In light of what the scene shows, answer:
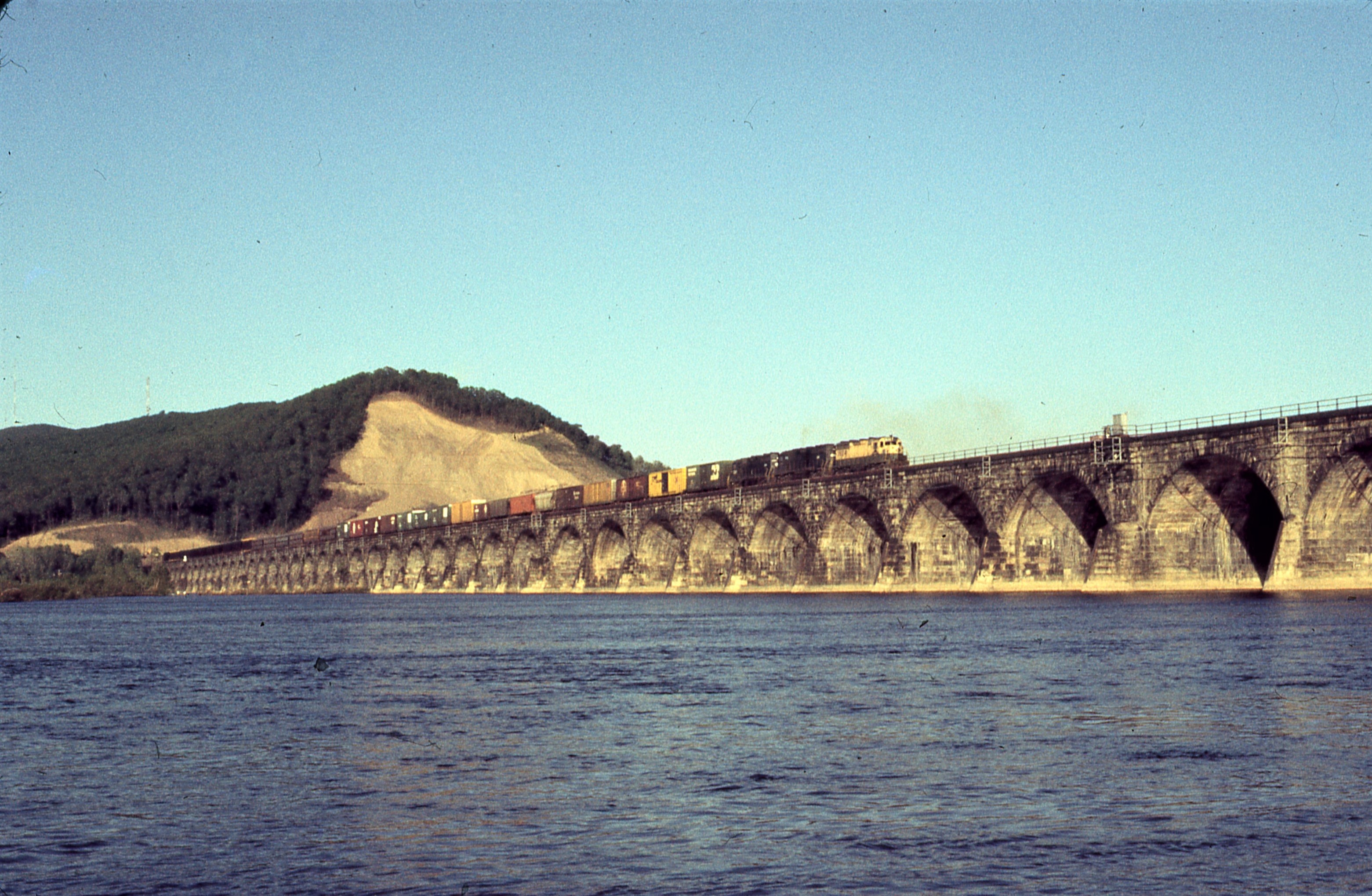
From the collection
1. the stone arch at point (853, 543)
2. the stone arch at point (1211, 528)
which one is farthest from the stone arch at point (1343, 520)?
the stone arch at point (853, 543)

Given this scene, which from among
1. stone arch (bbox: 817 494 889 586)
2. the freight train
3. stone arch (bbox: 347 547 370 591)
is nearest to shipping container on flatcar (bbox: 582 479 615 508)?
the freight train

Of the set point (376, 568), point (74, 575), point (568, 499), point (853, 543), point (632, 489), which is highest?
point (632, 489)

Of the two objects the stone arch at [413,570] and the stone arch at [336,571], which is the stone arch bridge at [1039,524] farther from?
the stone arch at [336,571]

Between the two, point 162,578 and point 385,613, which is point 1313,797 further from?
point 162,578

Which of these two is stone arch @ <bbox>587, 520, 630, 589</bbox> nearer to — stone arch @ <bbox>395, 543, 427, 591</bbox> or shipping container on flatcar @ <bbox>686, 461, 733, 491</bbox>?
shipping container on flatcar @ <bbox>686, 461, 733, 491</bbox>

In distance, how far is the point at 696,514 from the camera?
8269cm

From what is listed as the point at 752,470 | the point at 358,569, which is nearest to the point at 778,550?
the point at 752,470

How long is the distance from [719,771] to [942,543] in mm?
53137

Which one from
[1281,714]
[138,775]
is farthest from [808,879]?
[1281,714]

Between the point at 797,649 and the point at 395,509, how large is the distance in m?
171

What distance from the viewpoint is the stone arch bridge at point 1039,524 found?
45.3 m

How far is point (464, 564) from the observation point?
392ft

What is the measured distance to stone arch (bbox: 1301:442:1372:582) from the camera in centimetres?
4444

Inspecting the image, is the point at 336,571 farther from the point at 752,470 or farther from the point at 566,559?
the point at 752,470
